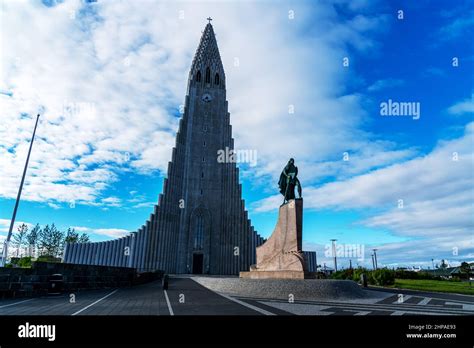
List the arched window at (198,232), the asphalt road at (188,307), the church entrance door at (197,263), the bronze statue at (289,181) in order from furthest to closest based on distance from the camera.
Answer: the arched window at (198,232)
the church entrance door at (197,263)
the bronze statue at (289,181)
the asphalt road at (188,307)

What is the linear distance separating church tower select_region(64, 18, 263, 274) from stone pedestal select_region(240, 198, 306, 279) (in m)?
23.3

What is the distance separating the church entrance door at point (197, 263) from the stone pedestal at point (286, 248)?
23.1m

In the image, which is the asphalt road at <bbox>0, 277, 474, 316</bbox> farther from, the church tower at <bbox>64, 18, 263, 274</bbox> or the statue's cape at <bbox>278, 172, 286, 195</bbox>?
the church tower at <bbox>64, 18, 263, 274</bbox>

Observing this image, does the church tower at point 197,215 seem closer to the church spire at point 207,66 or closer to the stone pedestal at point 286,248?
the church spire at point 207,66

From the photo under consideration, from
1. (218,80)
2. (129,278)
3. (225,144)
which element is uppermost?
(218,80)

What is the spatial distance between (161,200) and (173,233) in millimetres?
4920

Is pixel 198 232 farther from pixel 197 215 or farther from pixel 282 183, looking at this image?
pixel 282 183

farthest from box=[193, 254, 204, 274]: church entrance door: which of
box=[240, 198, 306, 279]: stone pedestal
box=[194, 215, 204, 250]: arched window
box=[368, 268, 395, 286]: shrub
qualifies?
box=[240, 198, 306, 279]: stone pedestal

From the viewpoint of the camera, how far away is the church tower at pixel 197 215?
3919 cm

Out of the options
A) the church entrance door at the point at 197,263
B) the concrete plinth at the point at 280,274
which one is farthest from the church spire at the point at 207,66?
the concrete plinth at the point at 280,274

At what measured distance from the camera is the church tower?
39188 millimetres
